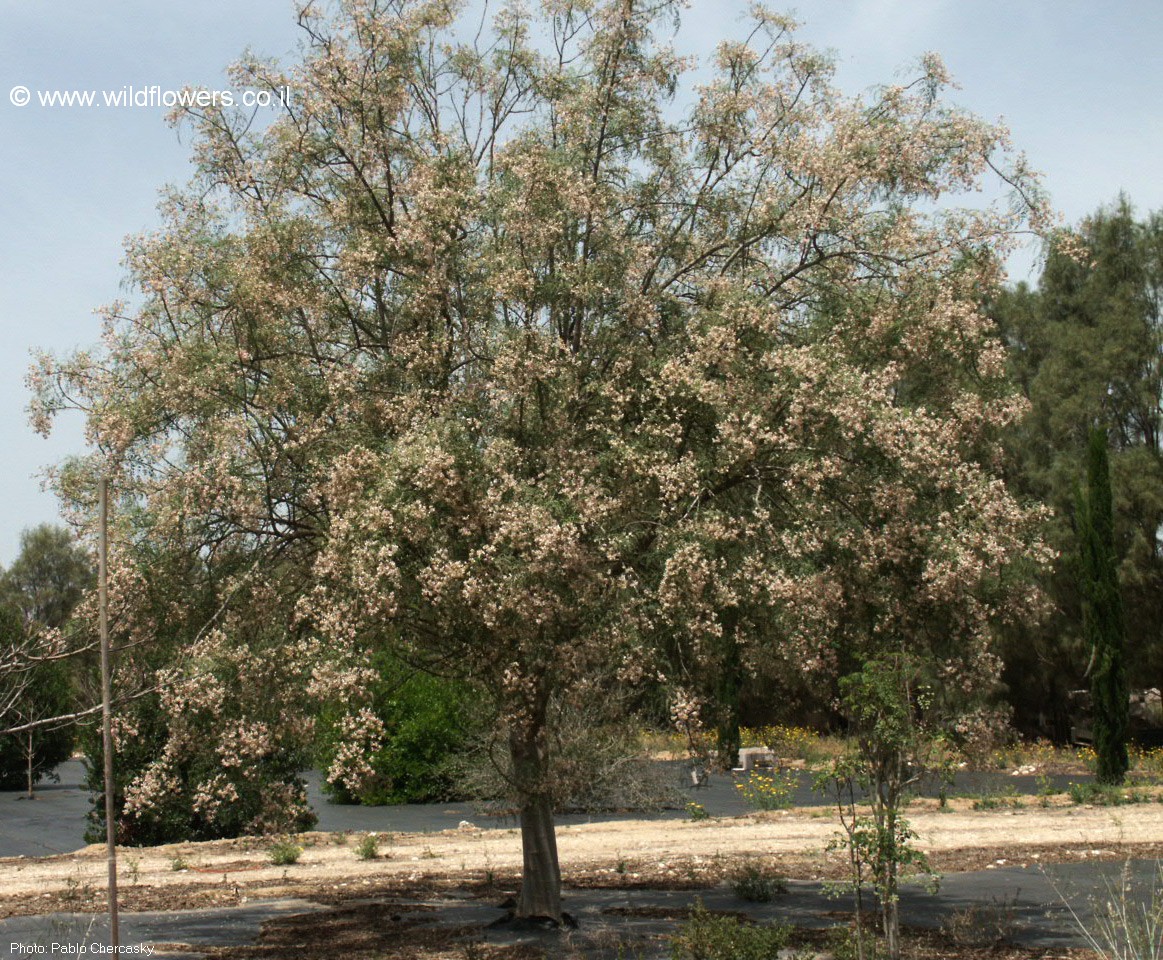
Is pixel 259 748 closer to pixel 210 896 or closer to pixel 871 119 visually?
pixel 210 896

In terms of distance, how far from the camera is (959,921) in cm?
1020

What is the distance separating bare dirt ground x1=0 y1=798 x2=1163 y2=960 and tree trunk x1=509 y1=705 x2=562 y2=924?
1.32 metres

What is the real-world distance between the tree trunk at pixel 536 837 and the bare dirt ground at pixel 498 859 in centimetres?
132

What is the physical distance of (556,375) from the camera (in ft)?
33.2

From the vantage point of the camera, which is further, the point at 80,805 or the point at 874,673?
the point at 80,805

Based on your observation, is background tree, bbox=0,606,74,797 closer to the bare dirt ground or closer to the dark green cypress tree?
the bare dirt ground

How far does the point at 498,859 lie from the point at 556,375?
1062 cm

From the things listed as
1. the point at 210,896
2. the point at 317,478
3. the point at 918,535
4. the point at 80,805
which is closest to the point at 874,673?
the point at 918,535

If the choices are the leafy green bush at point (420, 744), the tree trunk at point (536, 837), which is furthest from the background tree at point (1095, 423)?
the tree trunk at point (536, 837)

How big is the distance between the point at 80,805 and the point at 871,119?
3346 centimetres

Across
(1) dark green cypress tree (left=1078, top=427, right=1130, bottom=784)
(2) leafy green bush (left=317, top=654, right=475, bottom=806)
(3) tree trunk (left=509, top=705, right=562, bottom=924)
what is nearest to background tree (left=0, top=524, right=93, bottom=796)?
(3) tree trunk (left=509, top=705, right=562, bottom=924)

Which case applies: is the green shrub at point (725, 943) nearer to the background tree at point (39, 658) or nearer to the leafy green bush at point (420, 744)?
the background tree at point (39, 658)

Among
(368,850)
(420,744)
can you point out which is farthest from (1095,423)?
(368,850)

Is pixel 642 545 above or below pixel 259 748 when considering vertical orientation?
above
